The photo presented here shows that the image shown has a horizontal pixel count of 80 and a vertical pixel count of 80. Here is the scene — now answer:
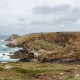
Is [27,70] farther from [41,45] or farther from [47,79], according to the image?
[41,45]

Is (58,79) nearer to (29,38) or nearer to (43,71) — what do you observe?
(43,71)

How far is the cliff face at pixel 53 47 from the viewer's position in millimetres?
66062

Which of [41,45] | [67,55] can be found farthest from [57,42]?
[67,55]

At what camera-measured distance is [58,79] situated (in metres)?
A: 23.9

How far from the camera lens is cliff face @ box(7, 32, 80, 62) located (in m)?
66.1

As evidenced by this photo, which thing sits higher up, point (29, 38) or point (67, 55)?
point (29, 38)

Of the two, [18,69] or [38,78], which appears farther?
[18,69]

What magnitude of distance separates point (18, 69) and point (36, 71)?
3691mm

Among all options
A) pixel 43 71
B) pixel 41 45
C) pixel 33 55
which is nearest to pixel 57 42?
pixel 41 45

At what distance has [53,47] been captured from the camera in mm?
91438

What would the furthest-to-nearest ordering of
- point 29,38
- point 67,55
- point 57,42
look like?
point 29,38
point 57,42
point 67,55

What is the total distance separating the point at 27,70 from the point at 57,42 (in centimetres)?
8282

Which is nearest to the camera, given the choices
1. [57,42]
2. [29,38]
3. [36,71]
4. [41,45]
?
[36,71]

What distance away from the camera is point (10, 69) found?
30703 millimetres
